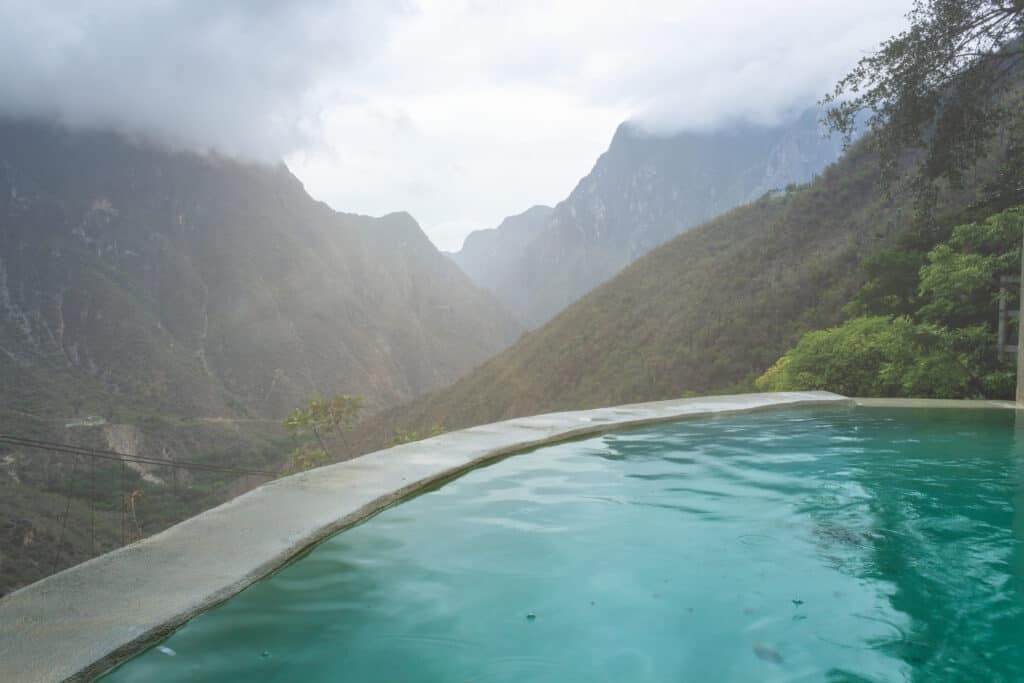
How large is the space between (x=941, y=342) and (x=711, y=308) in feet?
77.3

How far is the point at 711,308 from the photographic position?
30969 millimetres

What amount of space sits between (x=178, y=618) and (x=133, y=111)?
439 ft

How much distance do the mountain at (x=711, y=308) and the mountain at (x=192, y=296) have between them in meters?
34.1

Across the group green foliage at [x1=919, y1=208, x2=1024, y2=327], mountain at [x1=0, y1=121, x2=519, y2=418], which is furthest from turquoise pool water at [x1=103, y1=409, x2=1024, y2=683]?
mountain at [x1=0, y1=121, x2=519, y2=418]

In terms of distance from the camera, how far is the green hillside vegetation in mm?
7633

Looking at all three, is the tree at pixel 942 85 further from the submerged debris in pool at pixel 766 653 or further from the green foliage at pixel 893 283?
the submerged debris in pool at pixel 766 653

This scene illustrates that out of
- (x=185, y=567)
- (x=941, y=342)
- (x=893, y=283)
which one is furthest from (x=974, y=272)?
(x=185, y=567)

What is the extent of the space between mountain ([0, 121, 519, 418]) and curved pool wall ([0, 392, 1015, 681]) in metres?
60.2

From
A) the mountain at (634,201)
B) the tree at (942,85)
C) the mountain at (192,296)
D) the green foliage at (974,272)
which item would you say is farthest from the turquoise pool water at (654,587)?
the mountain at (634,201)

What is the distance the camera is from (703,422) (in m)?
6.68

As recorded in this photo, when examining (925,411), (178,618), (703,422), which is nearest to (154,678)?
(178,618)

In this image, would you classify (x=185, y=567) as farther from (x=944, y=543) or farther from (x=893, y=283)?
(x=893, y=283)

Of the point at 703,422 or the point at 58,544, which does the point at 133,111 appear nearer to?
the point at 58,544

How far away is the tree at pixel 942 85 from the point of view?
7.93 meters
